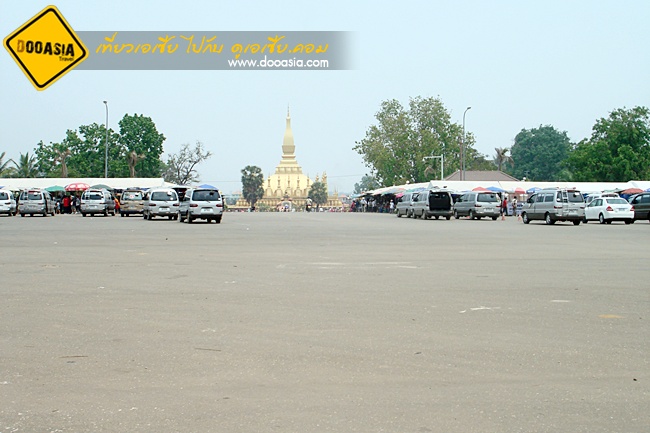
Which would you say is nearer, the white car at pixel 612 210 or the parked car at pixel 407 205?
the white car at pixel 612 210

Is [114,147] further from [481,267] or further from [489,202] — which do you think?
[481,267]

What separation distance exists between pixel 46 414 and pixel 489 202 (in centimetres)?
4855

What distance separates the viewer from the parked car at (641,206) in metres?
43.4

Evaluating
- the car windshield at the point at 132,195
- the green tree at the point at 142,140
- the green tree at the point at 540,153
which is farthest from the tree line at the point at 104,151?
the green tree at the point at 540,153

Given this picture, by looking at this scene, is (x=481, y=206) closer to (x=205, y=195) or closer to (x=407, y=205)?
(x=407, y=205)

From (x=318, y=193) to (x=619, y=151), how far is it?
67864 millimetres

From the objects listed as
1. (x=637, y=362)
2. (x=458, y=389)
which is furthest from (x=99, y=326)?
(x=637, y=362)

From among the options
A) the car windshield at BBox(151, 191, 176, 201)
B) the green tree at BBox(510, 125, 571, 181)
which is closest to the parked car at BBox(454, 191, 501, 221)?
the car windshield at BBox(151, 191, 176, 201)

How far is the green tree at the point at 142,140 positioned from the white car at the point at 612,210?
213 ft

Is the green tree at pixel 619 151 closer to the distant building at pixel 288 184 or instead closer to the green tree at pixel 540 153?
the green tree at pixel 540 153

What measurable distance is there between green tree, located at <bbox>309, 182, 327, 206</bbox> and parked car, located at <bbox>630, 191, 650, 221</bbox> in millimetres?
104446

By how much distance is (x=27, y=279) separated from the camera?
1264 centimetres

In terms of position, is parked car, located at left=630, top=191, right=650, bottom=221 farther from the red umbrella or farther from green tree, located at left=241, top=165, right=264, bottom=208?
green tree, located at left=241, top=165, right=264, bottom=208

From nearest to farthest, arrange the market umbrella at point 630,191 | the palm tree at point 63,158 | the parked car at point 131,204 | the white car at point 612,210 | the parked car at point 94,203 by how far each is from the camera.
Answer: the white car at point 612,210 < the parked car at point 94,203 < the parked car at point 131,204 < the market umbrella at point 630,191 < the palm tree at point 63,158
